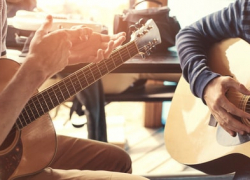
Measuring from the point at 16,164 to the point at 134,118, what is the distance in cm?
176

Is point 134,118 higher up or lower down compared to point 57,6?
lower down

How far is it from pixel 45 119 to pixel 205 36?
1.93ft

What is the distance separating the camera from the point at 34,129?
98 centimetres

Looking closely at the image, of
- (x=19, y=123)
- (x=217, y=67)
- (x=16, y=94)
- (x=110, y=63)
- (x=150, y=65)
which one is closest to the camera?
(x=16, y=94)

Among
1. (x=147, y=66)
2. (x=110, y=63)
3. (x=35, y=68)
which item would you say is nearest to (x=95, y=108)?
(x=147, y=66)

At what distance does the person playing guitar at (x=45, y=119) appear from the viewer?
2.68 ft

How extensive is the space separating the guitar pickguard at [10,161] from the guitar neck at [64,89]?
64mm

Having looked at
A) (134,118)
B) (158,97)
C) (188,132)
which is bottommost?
(134,118)

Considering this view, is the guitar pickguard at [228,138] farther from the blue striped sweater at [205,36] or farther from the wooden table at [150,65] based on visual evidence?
the wooden table at [150,65]

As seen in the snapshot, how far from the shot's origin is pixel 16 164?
0.96 metres

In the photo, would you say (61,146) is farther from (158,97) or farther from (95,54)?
(158,97)

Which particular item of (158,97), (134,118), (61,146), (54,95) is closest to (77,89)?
A: (54,95)

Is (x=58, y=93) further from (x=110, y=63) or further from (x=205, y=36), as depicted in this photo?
(x=205, y=36)

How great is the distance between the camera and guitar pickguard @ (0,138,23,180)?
946mm
